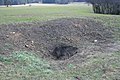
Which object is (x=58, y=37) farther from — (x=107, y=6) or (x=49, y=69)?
(x=107, y=6)

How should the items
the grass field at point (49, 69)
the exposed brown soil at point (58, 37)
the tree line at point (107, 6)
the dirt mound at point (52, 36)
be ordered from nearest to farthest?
the grass field at point (49, 69) < the exposed brown soil at point (58, 37) < the dirt mound at point (52, 36) < the tree line at point (107, 6)

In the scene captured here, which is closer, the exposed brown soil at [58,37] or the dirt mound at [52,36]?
the exposed brown soil at [58,37]

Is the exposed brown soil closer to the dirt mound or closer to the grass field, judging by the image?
the dirt mound

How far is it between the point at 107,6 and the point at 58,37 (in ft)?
43.1

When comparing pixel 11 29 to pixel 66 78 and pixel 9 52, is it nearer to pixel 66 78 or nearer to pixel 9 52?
pixel 9 52

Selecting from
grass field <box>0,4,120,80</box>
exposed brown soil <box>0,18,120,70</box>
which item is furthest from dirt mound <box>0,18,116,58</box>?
grass field <box>0,4,120,80</box>

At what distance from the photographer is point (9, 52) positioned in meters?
8.81

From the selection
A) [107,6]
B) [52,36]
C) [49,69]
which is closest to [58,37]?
[52,36]

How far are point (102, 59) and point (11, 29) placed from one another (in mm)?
3967

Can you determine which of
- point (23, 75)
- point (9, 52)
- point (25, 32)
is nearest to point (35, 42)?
point (25, 32)

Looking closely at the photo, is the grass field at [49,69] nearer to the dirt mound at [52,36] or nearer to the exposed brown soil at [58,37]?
the exposed brown soil at [58,37]

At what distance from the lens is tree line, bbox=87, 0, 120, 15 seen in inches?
876

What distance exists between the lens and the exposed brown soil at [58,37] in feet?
30.9

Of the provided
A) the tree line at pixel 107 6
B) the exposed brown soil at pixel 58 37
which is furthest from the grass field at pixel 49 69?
the tree line at pixel 107 6
